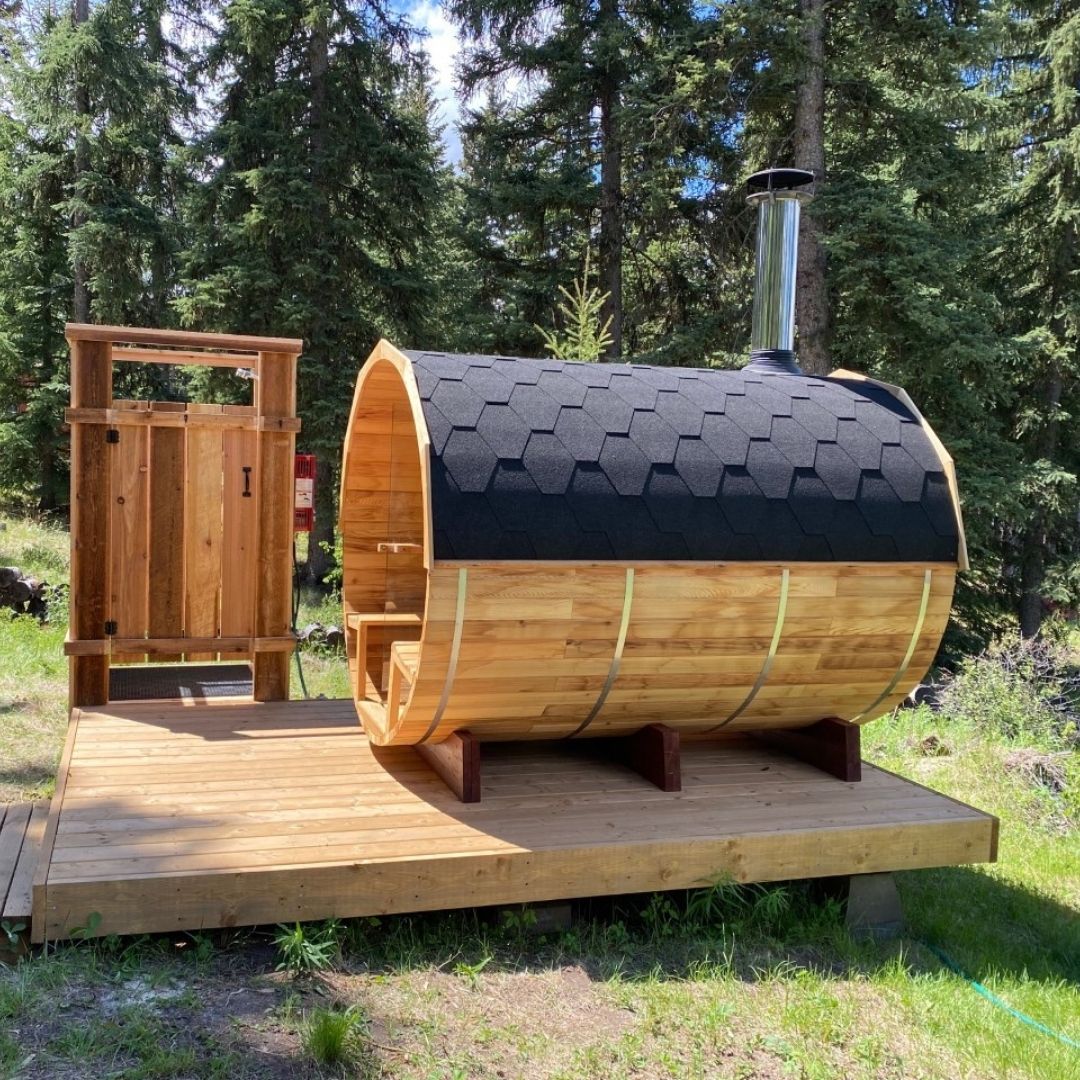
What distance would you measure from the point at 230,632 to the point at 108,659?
66 centimetres

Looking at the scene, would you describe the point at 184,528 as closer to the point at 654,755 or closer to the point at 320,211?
the point at 654,755

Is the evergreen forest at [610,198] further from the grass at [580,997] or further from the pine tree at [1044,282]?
the grass at [580,997]

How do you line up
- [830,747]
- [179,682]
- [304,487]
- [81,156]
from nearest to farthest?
[830,747], [179,682], [304,487], [81,156]

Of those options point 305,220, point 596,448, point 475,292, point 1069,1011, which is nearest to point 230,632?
point 596,448

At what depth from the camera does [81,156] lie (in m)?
15.2

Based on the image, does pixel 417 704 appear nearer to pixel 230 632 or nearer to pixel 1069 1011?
pixel 230 632

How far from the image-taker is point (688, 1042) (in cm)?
327

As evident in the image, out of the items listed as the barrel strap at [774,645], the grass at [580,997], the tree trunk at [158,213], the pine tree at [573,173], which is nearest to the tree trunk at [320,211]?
the pine tree at [573,173]

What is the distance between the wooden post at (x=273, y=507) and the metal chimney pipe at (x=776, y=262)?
8.65 ft

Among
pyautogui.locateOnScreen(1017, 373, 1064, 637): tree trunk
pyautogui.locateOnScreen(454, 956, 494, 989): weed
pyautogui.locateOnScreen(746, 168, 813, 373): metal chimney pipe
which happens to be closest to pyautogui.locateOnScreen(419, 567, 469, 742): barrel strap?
pyautogui.locateOnScreen(454, 956, 494, 989): weed

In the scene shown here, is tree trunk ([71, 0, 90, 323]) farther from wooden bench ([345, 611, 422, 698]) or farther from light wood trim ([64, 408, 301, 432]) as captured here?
wooden bench ([345, 611, 422, 698])

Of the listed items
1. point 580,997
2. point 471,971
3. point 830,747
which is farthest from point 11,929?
point 830,747

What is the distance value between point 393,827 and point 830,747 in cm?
225

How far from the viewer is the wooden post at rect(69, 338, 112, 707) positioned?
545 cm
